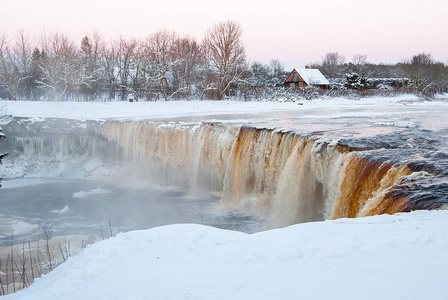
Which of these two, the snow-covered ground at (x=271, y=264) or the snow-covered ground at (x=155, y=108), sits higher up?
the snow-covered ground at (x=155, y=108)

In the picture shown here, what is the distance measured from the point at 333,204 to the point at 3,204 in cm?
1213

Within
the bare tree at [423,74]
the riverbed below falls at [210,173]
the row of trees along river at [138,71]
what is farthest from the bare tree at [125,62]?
the bare tree at [423,74]

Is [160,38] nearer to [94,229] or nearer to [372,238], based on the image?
[94,229]

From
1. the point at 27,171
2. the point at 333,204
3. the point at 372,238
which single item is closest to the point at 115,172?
the point at 27,171

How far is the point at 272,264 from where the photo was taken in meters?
4.09

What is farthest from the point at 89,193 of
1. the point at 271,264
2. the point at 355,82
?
the point at 355,82

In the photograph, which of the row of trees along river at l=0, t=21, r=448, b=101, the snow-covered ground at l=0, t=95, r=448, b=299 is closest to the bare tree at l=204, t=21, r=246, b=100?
the row of trees along river at l=0, t=21, r=448, b=101

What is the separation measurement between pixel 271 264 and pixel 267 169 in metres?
9.14

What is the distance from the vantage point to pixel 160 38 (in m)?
38.1

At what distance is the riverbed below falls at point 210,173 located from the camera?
323 inches

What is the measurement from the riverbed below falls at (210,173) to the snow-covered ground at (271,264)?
5.33ft

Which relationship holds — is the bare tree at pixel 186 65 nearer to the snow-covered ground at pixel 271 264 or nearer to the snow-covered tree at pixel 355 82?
the snow-covered tree at pixel 355 82

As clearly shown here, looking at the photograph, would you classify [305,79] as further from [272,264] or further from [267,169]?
[272,264]

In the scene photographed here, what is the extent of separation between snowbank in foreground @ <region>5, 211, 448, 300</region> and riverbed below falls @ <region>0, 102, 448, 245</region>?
64.9 inches
